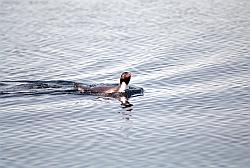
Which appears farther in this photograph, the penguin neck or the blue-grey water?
the penguin neck

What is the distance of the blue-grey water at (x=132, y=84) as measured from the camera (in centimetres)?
2039

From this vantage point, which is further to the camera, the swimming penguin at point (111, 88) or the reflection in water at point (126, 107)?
the swimming penguin at point (111, 88)

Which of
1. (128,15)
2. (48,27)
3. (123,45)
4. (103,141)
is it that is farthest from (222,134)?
(128,15)

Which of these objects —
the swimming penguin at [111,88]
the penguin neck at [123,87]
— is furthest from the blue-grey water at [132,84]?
the penguin neck at [123,87]

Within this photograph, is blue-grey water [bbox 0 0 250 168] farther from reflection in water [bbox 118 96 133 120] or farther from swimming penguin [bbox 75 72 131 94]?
swimming penguin [bbox 75 72 131 94]

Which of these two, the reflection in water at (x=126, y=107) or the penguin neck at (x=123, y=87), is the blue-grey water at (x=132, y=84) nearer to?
the reflection in water at (x=126, y=107)

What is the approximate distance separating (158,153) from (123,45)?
16650 millimetres

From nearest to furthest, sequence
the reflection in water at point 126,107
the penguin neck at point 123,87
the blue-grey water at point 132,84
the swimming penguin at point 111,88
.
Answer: the blue-grey water at point 132,84 < the reflection in water at point 126,107 < the swimming penguin at point 111,88 < the penguin neck at point 123,87

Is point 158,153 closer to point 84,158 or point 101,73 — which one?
point 84,158

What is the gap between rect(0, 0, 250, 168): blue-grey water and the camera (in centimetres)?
2039

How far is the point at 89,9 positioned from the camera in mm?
48562

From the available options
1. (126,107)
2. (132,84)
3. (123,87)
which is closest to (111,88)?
(123,87)

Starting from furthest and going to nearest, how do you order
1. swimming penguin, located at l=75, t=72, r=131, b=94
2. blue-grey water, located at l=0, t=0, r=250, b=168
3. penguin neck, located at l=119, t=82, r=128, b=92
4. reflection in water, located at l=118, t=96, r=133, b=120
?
penguin neck, located at l=119, t=82, r=128, b=92, swimming penguin, located at l=75, t=72, r=131, b=94, reflection in water, located at l=118, t=96, r=133, b=120, blue-grey water, located at l=0, t=0, r=250, b=168

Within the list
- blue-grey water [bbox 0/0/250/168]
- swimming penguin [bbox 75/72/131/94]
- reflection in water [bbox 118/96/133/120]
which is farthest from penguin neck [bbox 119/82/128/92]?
blue-grey water [bbox 0/0/250/168]
